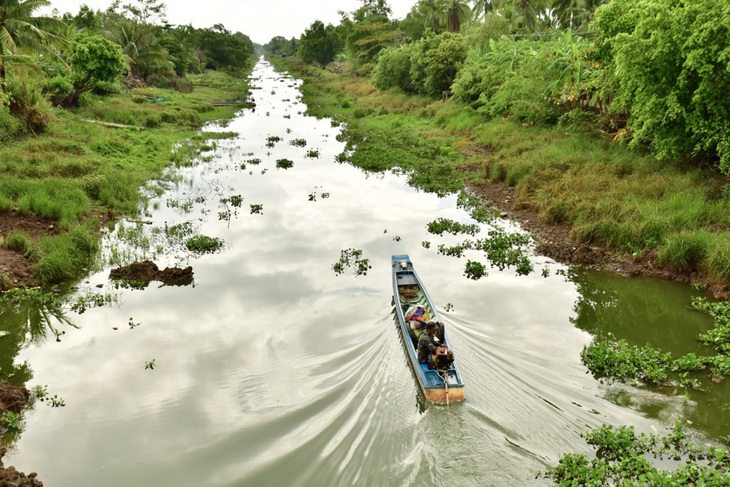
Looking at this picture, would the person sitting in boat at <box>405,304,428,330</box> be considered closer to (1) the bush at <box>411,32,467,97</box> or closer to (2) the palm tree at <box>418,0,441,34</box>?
(1) the bush at <box>411,32,467,97</box>

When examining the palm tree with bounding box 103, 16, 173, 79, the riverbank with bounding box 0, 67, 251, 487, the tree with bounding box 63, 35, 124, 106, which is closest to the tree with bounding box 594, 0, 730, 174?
the riverbank with bounding box 0, 67, 251, 487

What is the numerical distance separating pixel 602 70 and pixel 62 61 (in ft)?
103

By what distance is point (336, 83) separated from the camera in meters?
72.6

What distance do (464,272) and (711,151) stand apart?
10643 millimetres

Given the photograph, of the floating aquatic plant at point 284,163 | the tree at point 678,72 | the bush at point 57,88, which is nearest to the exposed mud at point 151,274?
the floating aquatic plant at point 284,163

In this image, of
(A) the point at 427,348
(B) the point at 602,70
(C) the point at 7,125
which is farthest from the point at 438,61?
(A) the point at 427,348

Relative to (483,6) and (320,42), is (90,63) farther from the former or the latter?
(320,42)

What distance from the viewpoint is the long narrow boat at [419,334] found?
9.02 metres

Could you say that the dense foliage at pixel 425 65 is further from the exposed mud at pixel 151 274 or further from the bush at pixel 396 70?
the exposed mud at pixel 151 274

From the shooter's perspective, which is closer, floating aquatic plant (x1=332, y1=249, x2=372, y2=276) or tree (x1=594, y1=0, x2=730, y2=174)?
tree (x1=594, y1=0, x2=730, y2=174)

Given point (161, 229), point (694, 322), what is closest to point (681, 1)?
point (694, 322)

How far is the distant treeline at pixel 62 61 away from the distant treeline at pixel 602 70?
Result: 25.1 metres

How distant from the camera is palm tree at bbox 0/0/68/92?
954 inches

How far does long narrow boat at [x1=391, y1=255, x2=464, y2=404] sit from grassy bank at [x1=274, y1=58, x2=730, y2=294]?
22.9 ft
